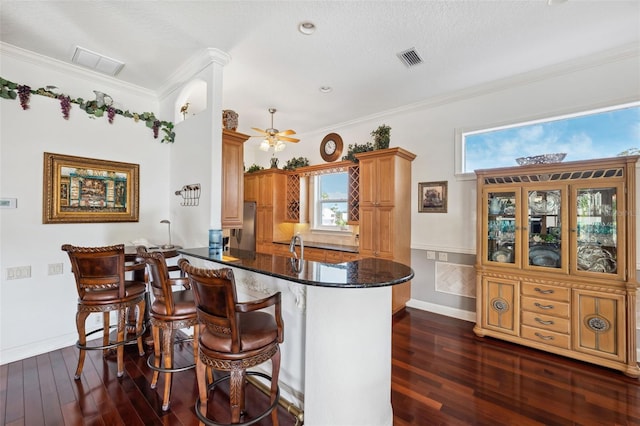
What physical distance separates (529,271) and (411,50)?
2783 millimetres

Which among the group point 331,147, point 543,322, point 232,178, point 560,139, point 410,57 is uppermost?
point 410,57

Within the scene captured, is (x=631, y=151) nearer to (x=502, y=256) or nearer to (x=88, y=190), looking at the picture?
(x=502, y=256)

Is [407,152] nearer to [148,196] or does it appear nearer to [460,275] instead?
[460,275]

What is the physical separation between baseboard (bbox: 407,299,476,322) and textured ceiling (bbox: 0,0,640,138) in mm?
3134

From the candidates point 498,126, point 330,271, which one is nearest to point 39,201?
point 330,271

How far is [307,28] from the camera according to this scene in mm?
2529

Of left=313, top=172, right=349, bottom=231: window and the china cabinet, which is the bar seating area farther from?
left=313, top=172, right=349, bottom=231: window

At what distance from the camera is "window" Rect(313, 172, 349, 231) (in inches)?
202

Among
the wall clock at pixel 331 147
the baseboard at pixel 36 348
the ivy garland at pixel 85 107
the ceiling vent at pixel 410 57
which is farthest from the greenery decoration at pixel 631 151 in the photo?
the baseboard at pixel 36 348

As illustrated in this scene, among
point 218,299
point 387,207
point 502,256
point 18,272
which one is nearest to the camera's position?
point 218,299

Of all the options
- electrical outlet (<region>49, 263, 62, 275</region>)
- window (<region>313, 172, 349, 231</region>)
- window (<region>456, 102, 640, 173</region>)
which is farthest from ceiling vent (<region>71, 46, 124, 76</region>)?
window (<region>456, 102, 640, 173</region>)

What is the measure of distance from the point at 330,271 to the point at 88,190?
3.19 metres

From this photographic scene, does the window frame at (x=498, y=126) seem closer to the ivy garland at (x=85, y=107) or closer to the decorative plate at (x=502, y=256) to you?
the decorative plate at (x=502, y=256)

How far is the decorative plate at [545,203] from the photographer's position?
299 centimetres
